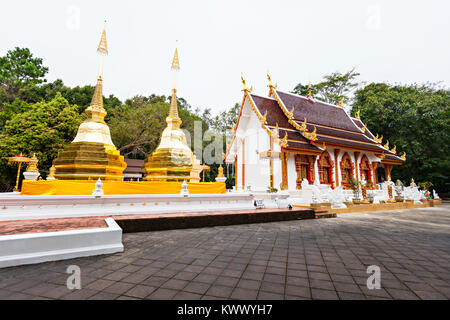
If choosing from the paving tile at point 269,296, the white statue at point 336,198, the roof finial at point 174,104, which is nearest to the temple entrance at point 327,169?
the white statue at point 336,198

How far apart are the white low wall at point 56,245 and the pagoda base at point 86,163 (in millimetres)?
4449

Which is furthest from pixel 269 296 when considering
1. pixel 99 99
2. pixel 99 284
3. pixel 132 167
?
pixel 132 167

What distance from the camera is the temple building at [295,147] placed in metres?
13.4

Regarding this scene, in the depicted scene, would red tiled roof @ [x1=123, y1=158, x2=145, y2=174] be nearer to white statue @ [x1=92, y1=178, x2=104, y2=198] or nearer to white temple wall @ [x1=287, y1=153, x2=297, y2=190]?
white temple wall @ [x1=287, y1=153, x2=297, y2=190]

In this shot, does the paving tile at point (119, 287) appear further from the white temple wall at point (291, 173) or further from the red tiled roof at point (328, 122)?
the red tiled roof at point (328, 122)

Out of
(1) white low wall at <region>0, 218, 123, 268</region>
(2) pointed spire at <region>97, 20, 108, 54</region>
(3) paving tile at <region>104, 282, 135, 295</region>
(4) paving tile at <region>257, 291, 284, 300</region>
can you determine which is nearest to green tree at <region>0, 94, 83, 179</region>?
(2) pointed spire at <region>97, 20, 108, 54</region>

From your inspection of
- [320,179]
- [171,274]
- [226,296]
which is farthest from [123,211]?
[320,179]

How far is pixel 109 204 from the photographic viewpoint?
670 cm

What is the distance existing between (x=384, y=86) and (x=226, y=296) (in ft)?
121

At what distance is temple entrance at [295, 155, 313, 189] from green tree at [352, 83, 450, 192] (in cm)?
1451

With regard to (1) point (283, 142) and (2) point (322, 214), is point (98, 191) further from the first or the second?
(1) point (283, 142)

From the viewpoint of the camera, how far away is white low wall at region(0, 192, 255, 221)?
18.7 feet

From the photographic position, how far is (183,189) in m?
7.85
